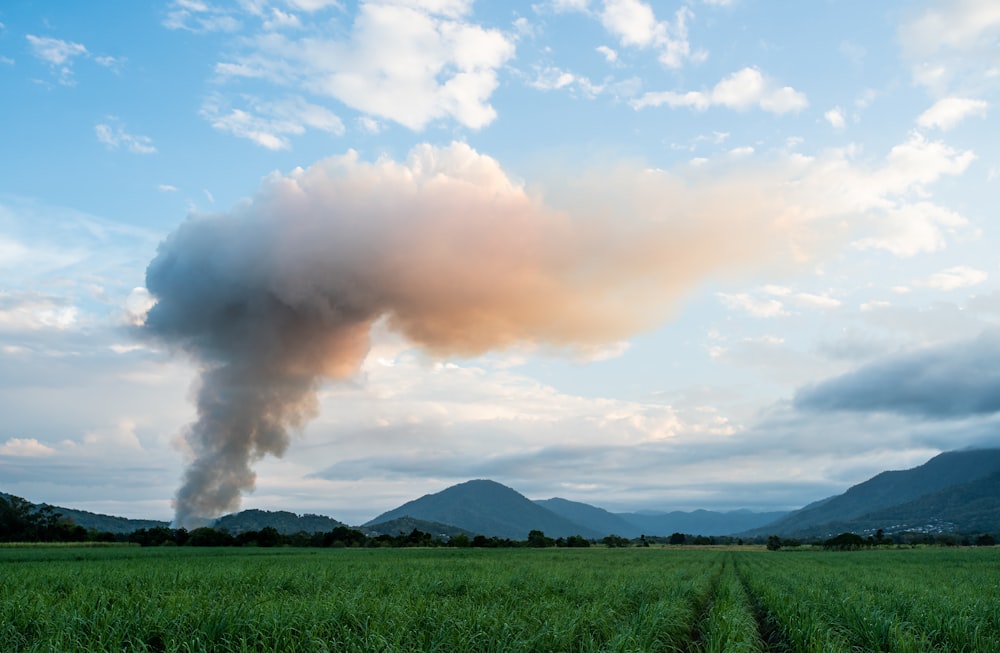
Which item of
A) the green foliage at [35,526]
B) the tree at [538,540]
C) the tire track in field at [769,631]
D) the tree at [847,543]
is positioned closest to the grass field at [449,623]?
the tire track in field at [769,631]

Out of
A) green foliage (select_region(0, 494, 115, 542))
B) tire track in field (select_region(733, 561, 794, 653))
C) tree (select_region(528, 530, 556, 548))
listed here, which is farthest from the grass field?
tree (select_region(528, 530, 556, 548))

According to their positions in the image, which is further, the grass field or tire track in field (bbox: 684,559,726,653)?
tire track in field (bbox: 684,559,726,653)

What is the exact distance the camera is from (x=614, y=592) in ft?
62.2

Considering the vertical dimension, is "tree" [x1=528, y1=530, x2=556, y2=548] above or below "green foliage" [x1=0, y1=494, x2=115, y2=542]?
below

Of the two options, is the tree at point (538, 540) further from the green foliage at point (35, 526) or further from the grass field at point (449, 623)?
the grass field at point (449, 623)

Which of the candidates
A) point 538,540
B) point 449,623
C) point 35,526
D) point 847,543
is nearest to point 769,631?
point 449,623

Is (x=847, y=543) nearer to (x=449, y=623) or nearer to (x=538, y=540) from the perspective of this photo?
(x=538, y=540)

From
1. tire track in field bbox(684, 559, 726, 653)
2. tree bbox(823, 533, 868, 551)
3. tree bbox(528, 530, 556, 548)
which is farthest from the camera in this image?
tree bbox(528, 530, 556, 548)

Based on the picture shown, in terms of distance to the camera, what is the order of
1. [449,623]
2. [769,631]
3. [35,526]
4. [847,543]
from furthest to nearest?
[847,543] → [35,526] → [769,631] → [449,623]

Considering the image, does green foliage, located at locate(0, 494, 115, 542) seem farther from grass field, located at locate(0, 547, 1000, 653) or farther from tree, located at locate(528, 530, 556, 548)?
grass field, located at locate(0, 547, 1000, 653)

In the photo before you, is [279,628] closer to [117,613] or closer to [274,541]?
[117,613]

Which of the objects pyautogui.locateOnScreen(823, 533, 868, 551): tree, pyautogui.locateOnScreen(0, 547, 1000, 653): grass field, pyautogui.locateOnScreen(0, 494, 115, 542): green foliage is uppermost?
pyautogui.locateOnScreen(0, 547, 1000, 653): grass field

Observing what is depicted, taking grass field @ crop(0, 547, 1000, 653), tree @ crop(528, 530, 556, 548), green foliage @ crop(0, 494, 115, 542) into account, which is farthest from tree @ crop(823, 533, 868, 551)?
green foliage @ crop(0, 494, 115, 542)

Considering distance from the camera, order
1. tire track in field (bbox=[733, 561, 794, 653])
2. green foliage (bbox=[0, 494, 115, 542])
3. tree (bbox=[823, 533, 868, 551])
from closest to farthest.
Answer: tire track in field (bbox=[733, 561, 794, 653]) → green foliage (bbox=[0, 494, 115, 542]) → tree (bbox=[823, 533, 868, 551])
